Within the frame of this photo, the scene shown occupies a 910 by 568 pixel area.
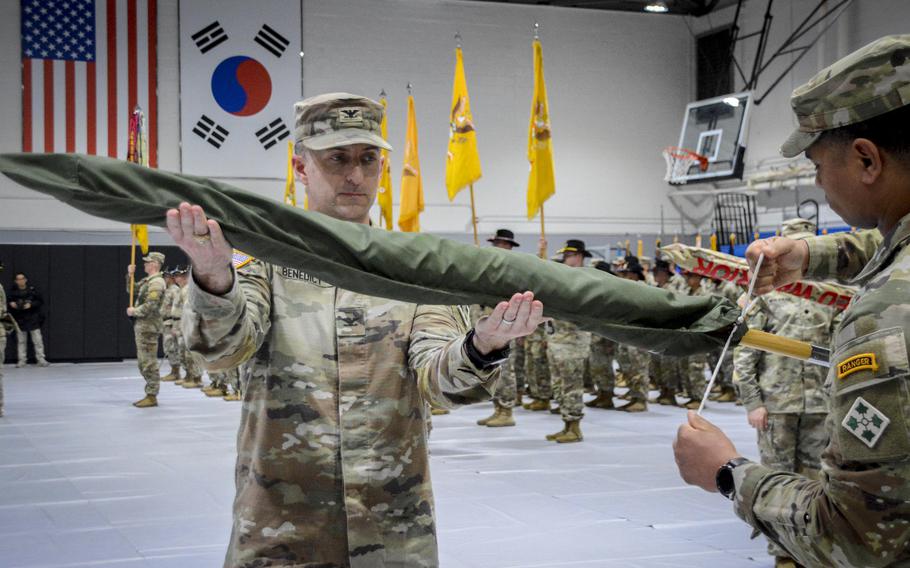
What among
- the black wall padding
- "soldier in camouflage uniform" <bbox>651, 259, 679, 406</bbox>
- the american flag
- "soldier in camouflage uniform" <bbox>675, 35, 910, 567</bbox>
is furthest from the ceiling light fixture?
"soldier in camouflage uniform" <bbox>675, 35, 910, 567</bbox>

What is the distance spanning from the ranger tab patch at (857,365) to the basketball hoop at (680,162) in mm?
20850

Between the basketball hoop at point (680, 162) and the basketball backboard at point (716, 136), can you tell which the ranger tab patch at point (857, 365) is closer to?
the basketball backboard at point (716, 136)

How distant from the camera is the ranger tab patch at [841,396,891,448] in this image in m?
1.33

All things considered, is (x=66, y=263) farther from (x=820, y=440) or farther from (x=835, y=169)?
(x=835, y=169)

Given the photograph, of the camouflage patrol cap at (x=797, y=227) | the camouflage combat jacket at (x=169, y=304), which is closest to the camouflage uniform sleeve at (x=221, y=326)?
the camouflage patrol cap at (x=797, y=227)

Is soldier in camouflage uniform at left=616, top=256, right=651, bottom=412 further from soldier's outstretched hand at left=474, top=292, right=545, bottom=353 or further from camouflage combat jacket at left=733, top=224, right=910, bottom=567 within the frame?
camouflage combat jacket at left=733, top=224, right=910, bottom=567

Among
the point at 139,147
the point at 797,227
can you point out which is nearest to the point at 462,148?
the point at 139,147

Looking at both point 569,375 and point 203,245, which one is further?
point 569,375

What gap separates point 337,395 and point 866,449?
1.17m

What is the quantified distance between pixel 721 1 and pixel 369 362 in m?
21.9

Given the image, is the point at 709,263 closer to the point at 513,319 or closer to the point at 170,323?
the point at 513,319

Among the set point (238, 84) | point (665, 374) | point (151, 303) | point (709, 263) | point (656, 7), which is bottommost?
point (665, 374)

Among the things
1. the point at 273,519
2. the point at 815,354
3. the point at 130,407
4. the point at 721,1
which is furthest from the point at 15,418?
the point at 721,1

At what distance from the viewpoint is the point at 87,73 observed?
18188 mm
